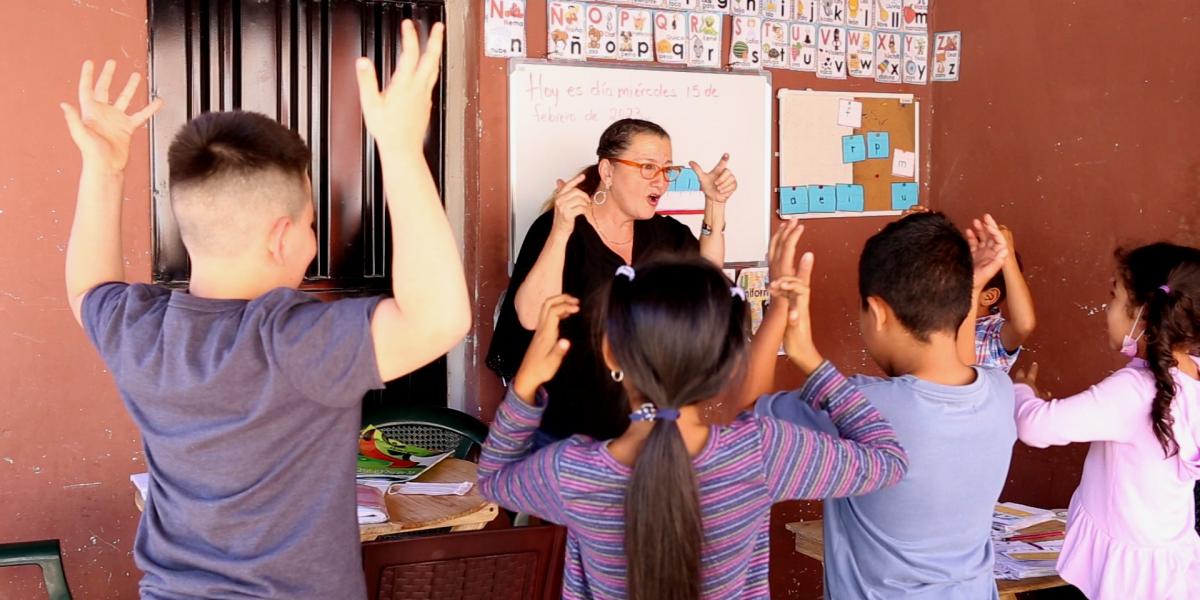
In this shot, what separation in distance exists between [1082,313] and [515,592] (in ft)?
8.48

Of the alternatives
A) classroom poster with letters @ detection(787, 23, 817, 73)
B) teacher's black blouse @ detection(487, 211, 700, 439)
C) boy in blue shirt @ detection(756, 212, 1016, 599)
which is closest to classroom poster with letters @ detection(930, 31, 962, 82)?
classroom poster with letters @ detection(787, 23, 817, 73)

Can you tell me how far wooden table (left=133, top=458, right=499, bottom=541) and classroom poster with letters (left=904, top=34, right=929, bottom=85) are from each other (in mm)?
2616

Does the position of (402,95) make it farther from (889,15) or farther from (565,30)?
(889,15)

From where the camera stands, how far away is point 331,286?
3.47 meters

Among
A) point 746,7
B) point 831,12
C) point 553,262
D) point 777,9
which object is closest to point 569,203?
point 553,262

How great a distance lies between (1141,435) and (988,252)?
0.51 m

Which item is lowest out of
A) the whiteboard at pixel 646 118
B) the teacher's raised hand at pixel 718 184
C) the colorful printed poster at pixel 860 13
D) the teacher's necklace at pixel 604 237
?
the teacher's necklace at pixel 604 237

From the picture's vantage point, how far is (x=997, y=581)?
2.51 m

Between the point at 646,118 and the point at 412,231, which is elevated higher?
the point at 646,118

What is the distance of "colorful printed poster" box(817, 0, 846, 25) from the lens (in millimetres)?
4051

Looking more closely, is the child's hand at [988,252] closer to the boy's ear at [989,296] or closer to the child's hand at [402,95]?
the boy's ear at [989,296]

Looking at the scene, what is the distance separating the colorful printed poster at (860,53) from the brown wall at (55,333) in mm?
2513

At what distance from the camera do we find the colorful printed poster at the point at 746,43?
3.87 metres

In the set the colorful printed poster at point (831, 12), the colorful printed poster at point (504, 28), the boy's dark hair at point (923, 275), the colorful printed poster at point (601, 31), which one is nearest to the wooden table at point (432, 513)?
the boy's dark hair at point (923, 275)
